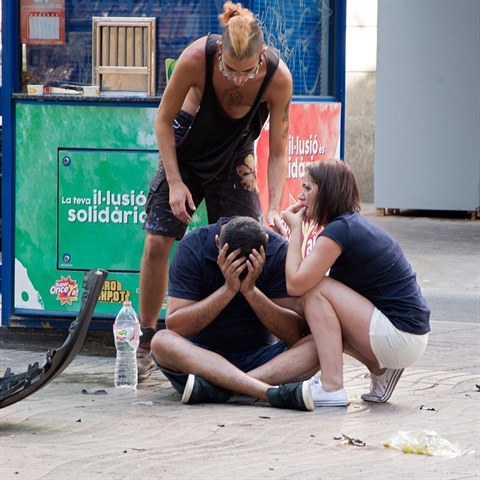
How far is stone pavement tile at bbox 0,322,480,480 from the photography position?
4363 millimetres

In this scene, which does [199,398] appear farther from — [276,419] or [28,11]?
[28,11]

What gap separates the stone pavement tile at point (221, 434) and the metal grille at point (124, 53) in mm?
1562

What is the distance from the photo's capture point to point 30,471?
432cm

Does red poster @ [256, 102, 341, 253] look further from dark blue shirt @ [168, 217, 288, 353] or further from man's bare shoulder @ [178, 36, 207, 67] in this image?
dark blue shirt @ [168, 217, 288, 353]

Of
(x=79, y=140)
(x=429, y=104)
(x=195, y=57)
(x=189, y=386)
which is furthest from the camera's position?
(x=429, y=104)

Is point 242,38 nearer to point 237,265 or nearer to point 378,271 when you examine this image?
point 237,265

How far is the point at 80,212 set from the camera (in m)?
6.65

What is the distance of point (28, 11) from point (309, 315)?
2515 mm

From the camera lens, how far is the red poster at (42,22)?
6.75 m

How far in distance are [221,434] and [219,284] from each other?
0.84 m

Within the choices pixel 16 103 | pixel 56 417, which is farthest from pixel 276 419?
pixel 16 103

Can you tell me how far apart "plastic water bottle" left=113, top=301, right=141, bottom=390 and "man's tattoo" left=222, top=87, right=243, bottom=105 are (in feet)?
3.53

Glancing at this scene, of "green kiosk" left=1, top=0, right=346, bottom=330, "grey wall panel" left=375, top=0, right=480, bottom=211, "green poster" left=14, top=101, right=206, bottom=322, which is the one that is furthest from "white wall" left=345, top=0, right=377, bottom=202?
"green poster" left=14, top=101, right=206, bottom=322

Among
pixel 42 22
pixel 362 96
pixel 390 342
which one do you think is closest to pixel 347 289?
pixel 390 342
